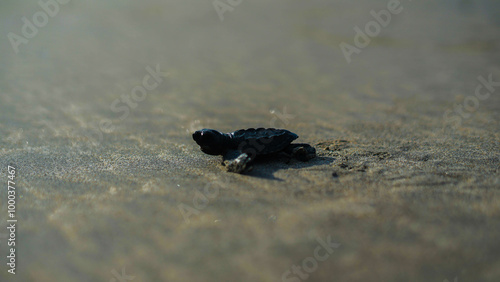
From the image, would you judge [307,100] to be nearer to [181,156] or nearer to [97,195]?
[181,156]

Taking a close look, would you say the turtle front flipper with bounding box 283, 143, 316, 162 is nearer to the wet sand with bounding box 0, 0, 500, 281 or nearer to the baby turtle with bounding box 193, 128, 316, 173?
the baby turtle with bounding box 193, 128, 316, 173

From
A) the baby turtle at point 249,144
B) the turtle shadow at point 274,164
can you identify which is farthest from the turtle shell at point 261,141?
the turtle shadow at point 274,164

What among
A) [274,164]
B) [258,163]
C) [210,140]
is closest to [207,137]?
[210,140]

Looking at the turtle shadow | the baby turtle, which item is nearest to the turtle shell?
the baby turtle

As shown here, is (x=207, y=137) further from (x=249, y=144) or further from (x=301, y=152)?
(x=301, y=152)

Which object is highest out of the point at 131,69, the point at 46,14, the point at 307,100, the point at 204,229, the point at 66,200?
the point at 46,14

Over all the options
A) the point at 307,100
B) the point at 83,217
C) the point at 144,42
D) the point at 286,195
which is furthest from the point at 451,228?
the point at 144,42
